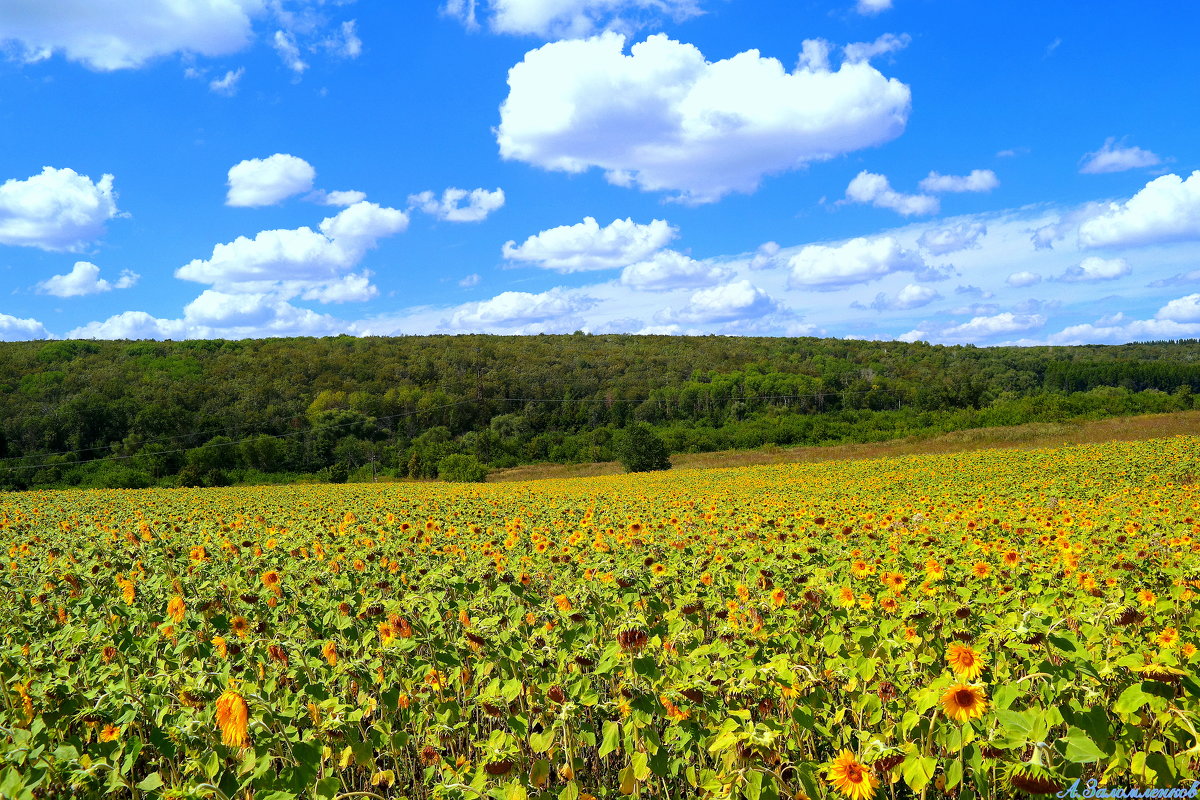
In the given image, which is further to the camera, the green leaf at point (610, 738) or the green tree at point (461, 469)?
the green tree at point (461, 469)

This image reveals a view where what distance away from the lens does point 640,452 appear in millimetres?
43688

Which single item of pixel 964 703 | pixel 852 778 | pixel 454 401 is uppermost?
pixel 454 401

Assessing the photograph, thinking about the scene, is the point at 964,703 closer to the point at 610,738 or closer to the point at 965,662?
the point at 965,662

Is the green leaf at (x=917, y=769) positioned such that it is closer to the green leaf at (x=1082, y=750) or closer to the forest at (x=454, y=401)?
the green leaf at (x=1082, y=750)

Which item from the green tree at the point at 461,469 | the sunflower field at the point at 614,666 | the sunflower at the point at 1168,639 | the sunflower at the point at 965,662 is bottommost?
the green tree at the point at 461,469

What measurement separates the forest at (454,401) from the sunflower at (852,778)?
148 feet

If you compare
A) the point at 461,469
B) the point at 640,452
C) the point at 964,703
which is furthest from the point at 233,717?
the point at 461,469

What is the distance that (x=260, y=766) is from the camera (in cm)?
202

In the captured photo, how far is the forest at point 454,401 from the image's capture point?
5400cm

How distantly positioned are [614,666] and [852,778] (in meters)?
0.94

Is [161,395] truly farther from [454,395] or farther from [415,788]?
[415,788]

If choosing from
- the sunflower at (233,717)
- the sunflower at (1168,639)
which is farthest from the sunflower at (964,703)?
the sunflower at (233,717)

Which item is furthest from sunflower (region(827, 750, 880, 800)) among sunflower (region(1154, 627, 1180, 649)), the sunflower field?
sunflower (region(1154, 627, 1180, 649))

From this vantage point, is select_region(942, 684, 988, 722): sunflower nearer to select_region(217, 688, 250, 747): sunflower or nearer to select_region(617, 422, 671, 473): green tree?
select_region(217, 688, 250, 747): sunflower
